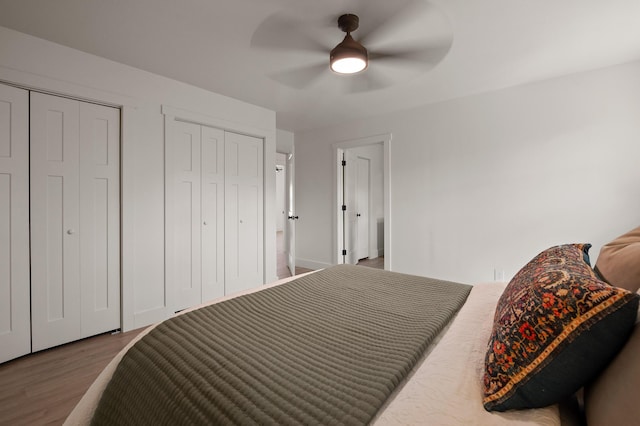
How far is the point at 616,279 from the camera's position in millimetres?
939

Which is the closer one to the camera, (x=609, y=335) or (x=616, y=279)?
(x=609, y=335)

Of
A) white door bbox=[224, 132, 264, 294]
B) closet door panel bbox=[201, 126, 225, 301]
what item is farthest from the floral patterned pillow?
white door bbox=[224, 132, 264, 294]

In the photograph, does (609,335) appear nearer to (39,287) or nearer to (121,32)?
(121,32)

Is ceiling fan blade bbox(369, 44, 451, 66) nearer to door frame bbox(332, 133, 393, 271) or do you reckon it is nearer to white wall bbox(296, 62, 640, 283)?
white wall bbox(296, 62, 640, 283)

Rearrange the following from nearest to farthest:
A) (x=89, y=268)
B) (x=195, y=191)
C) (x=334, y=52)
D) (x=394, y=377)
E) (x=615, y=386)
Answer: (x=615, y=386), (x=394, y=377), (x=334, y=52), (x=89, y=268), (x=195, y=191)

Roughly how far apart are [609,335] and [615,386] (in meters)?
0.10

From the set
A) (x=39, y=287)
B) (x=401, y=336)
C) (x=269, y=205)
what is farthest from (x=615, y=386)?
(x=269, y=205)

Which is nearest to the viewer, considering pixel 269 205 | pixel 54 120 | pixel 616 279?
pixel 616 279

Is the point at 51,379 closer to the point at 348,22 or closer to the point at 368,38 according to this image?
the point at 348,22

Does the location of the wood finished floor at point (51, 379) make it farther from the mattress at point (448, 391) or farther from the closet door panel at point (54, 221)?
the mattress at point (448, 391)

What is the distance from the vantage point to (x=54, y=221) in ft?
7.57

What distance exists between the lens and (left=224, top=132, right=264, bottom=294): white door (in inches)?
136

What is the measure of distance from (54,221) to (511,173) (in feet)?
14.1

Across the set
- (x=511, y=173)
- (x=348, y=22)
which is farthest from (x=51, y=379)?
(x=511, y=173)
